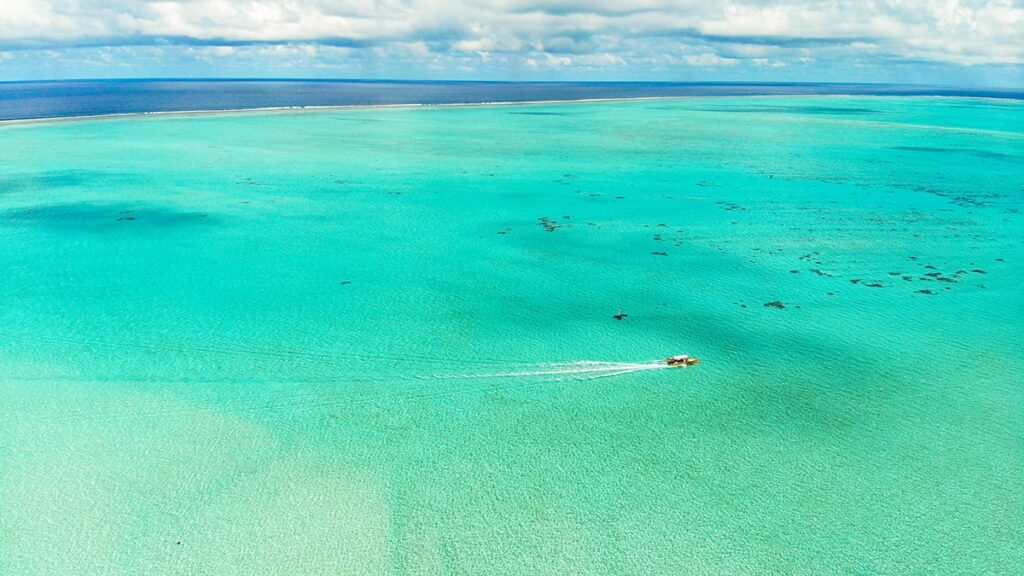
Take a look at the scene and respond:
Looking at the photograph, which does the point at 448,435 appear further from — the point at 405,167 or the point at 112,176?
the point at 112,176

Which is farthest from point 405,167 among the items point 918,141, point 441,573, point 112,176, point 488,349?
point 918,141

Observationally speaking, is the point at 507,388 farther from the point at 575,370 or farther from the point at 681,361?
the point at 681,361

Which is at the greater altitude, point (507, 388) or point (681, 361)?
point (681, 361)

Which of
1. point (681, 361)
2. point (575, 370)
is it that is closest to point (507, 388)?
point (575, 370)

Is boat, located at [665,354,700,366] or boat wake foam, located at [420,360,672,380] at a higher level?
boat, located at [665,354,700,366]

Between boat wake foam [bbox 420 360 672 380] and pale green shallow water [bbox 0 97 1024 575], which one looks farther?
boat wake foam [bbox 420 360 672 380]

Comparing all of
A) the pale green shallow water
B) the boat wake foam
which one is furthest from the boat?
the pale green shallow water

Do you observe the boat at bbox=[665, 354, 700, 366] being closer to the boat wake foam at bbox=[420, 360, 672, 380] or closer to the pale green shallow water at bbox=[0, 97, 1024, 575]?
the boat wake foam at bbox=[420, 360, 672, 380]

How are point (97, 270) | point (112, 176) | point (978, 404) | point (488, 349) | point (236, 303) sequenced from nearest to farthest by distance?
1. point (978, 404)
2. point (488, 349)
3. point (236, 303)
4. point (97, 270)
5. point (112, 176)
